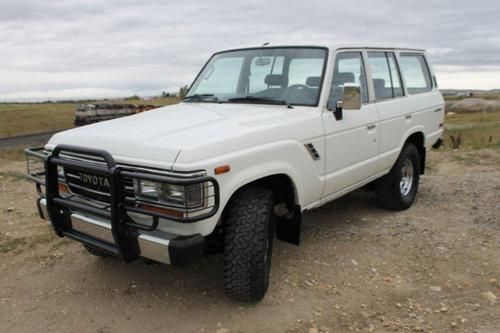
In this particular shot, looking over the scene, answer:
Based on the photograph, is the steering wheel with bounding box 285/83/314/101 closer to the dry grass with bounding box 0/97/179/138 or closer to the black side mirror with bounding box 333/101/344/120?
the black side mirror with bounding box 333/101/344/120

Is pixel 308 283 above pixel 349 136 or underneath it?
underneath

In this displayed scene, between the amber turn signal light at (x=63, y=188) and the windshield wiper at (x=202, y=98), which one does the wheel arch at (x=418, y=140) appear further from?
the amber turn signal light at (x=63, y=188)

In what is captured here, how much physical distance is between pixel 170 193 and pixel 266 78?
1.96 meters

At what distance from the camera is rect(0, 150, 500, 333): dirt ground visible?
11.3ft

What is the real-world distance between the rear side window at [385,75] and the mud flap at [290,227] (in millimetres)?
1893

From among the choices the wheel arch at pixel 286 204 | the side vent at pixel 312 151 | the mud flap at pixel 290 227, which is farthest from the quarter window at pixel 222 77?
the mud flap at pixel 290 227

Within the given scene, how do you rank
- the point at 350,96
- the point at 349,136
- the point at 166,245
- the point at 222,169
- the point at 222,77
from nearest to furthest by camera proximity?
the point at 166,245 < the point at 222,169 < the point at 350,96 < the point at 349,136 < the point at 222,77

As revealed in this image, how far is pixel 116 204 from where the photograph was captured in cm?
311

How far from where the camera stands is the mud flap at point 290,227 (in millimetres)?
4008

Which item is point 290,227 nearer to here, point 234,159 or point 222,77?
point 234,159

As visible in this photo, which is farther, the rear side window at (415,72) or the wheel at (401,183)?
the rear side window at (415,72)

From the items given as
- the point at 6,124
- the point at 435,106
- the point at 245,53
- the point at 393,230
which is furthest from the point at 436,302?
the point at 6,124

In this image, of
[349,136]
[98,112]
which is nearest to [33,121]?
[98,112]

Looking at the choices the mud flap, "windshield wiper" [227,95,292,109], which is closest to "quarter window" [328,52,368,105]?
"windshield wiper" [227,95,292,109]
